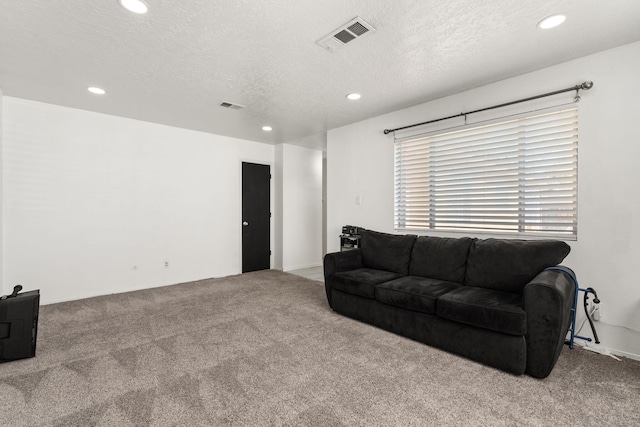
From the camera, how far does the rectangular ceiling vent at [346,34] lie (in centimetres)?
217

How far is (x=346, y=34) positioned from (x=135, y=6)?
1.49 metres

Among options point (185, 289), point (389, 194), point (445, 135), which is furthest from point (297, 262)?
point (445, 135)

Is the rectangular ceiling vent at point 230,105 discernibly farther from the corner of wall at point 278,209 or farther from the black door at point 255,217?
the corner of wall at point 278,209

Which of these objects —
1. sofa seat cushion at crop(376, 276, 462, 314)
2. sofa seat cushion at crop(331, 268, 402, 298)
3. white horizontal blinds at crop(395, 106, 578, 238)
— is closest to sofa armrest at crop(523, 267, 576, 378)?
sofa seat cushion at crop(376, 276, 462, 314)

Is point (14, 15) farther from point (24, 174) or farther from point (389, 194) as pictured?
point (389, 194)

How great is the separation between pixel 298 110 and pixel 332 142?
112 cm

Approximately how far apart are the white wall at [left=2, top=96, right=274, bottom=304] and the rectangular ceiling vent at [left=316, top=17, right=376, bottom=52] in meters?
3.56

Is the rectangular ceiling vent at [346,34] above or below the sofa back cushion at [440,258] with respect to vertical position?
above

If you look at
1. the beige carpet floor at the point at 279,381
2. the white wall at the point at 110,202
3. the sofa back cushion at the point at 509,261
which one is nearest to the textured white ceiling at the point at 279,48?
the white wall at the point at 110,202

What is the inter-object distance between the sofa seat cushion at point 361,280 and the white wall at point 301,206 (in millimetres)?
2799

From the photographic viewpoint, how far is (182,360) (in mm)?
2385

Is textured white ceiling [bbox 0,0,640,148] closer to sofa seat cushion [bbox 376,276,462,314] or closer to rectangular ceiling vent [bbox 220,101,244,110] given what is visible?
rectangular ceiling vent [bbox 220,101,244,110]

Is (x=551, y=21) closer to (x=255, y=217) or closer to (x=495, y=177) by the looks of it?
(x=495, y=177)

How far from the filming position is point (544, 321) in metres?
2.06
